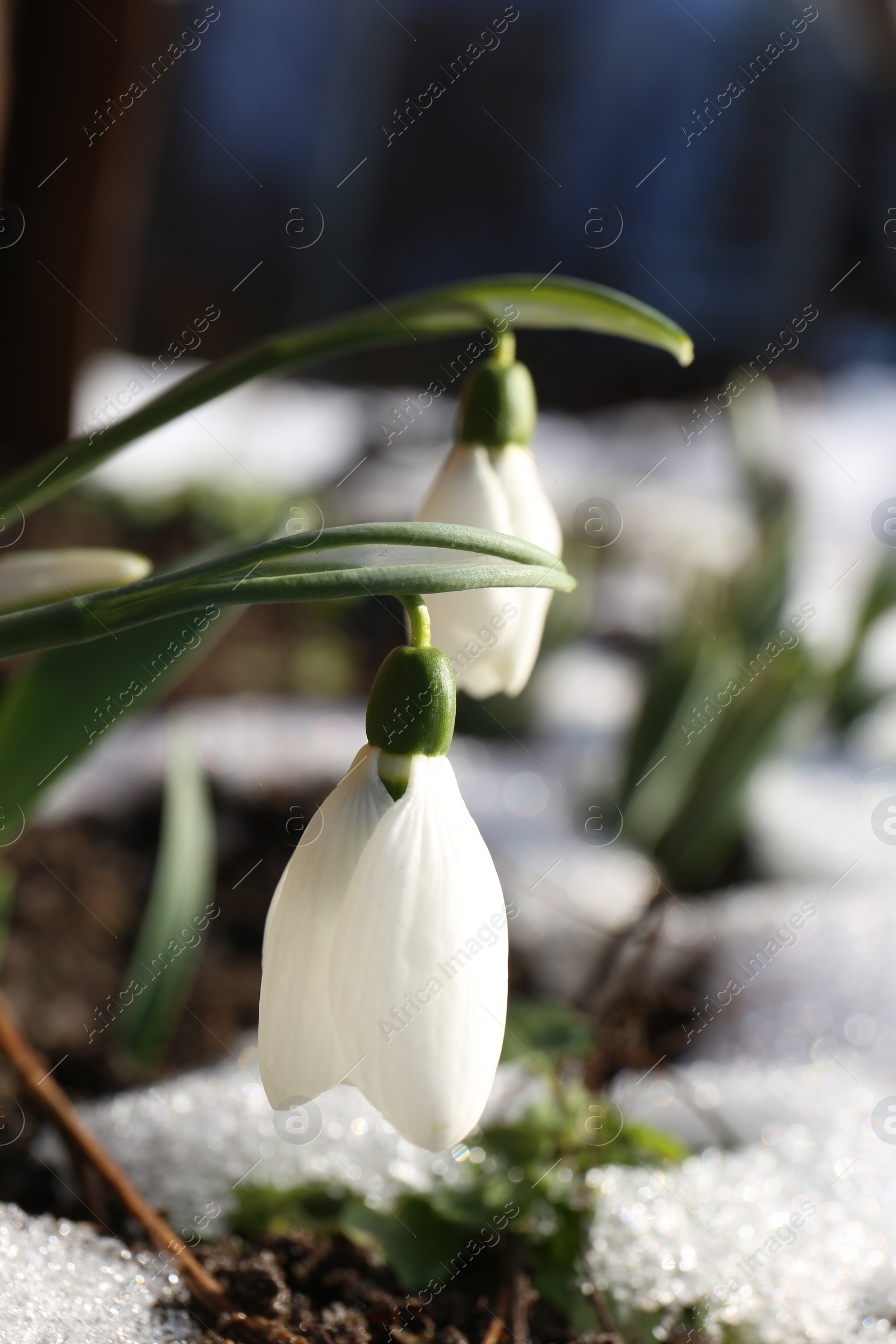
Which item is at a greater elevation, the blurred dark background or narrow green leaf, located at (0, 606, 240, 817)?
the blurred dark background

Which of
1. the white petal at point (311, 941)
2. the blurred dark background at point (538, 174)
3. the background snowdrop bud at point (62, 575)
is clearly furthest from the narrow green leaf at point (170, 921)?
the blurred dark background at point (538, 174)

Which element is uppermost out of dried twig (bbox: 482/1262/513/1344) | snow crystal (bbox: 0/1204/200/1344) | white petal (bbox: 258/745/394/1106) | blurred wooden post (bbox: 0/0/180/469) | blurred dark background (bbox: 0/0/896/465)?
blurred dark background (bbox: 0/0/896/465)

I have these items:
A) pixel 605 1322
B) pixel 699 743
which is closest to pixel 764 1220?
pixel 605 1322

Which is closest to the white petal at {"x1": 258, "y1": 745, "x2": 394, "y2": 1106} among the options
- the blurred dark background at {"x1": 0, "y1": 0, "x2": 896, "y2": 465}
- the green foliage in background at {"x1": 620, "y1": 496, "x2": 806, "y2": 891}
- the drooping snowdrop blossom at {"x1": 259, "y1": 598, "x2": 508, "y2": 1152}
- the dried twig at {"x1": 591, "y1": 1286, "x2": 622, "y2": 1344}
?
the drooping snowdrop blossom at {"x1": 259, "y1": 598, "x2": 508, "y2": 1152}

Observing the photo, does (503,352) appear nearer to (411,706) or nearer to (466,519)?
(466,519)

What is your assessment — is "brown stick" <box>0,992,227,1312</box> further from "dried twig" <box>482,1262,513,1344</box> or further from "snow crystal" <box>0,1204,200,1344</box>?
"dried twig" <box>482,1262,513,1344</box>

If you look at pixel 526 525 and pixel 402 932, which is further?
pixel 526 525

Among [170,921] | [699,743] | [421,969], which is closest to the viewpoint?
[421,969]

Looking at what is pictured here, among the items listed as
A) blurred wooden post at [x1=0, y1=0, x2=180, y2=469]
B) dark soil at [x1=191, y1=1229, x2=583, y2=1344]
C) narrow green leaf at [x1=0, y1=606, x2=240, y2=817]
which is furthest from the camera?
blurred wooden post at [x1=0, y1=0, x2=180, y2=469]
